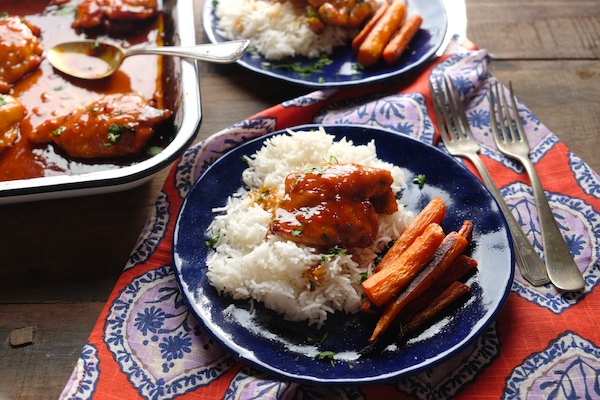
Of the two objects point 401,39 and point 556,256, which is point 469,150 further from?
point 401,39

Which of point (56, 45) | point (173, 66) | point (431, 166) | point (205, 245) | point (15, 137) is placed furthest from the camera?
point (56, 45)

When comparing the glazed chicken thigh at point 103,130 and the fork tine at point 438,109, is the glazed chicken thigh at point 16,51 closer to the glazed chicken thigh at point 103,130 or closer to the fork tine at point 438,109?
the glazed chicken thigh at point 103,130

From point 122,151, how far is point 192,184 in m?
0.39

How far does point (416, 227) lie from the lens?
8.81 feet

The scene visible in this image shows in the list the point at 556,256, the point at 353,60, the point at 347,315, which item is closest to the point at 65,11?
the point at 353,60

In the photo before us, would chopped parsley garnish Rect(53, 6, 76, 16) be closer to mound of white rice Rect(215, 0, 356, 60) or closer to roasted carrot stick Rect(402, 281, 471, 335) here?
mound of white rice Rect(215, 0, 356, 60)

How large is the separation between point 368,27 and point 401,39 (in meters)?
0.23

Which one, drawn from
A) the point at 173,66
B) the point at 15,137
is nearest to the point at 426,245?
the point at 173,66

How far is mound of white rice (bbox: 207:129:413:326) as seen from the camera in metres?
2.49

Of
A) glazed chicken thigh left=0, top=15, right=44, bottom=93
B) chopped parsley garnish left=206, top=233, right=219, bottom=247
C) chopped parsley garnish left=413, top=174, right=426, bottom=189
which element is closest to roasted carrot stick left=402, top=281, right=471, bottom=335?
chopped parsley garnish left=413, top=174, right=426, bottom=189

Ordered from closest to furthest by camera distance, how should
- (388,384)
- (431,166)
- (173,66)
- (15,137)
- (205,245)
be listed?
1. (388,384)
2. (205,245)
3. (431,166)
4. (15,137)
5. (173,66)

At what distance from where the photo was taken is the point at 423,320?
7.97 feet

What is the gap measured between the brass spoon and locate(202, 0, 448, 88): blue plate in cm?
22

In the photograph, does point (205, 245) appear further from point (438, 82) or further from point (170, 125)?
point (438, 82)
